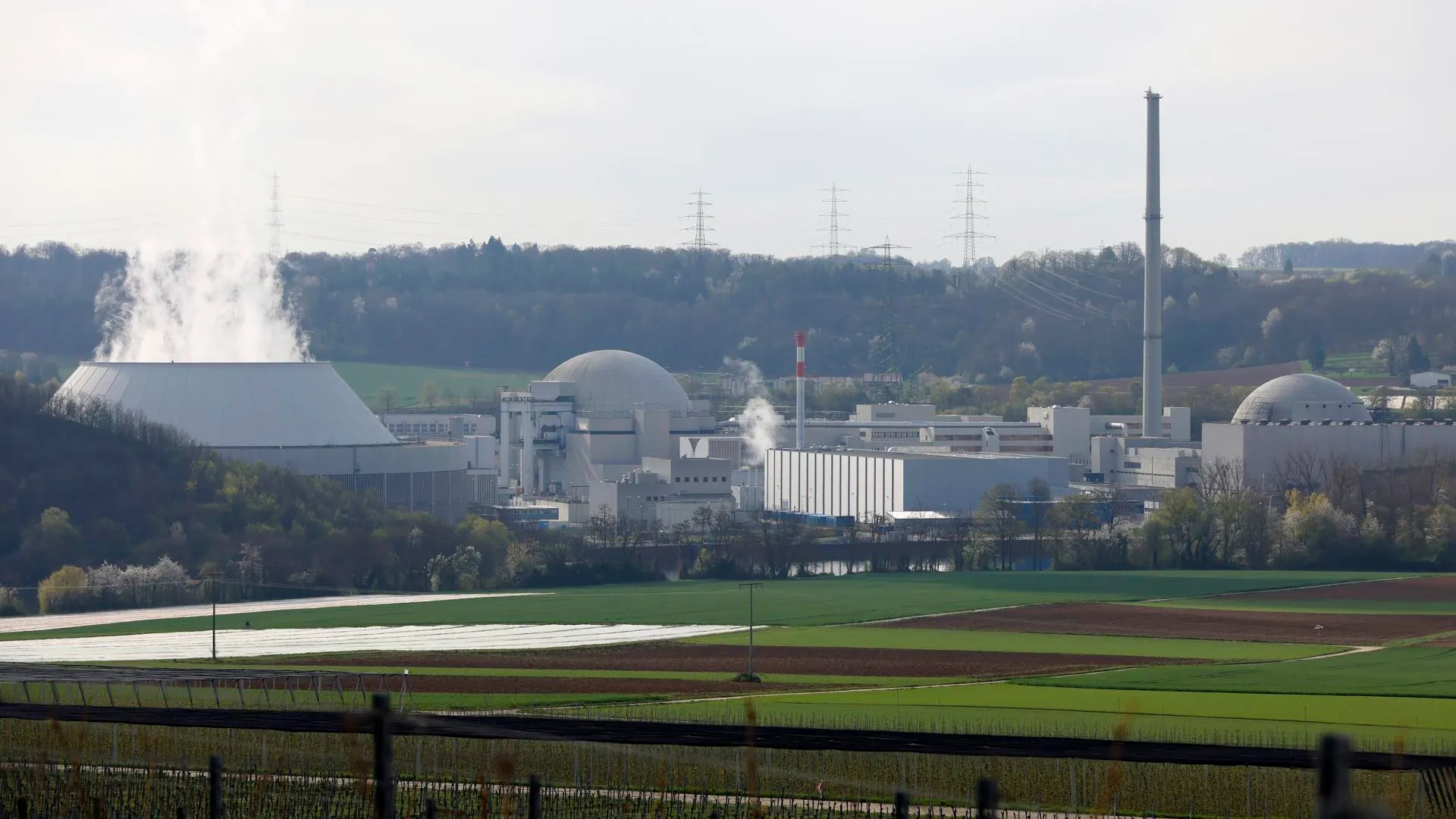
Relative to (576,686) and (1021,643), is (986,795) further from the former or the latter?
(1021,643)

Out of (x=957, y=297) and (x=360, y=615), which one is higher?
(x=957, y=297)

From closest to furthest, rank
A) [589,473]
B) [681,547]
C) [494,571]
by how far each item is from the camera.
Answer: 1. [494,571]
2. [681,547]
3. [589,473]

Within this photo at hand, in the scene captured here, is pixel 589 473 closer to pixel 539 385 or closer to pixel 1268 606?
pixel 539 385

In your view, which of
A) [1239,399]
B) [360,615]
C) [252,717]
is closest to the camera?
[252,717]

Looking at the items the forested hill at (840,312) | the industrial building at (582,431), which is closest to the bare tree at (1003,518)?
the industrial building at (582,431)

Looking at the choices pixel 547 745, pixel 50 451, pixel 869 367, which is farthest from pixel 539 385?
pixel 547 745

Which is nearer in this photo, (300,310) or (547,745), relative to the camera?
(547,745)

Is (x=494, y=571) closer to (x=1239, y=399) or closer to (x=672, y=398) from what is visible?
(x=672, y=398)
